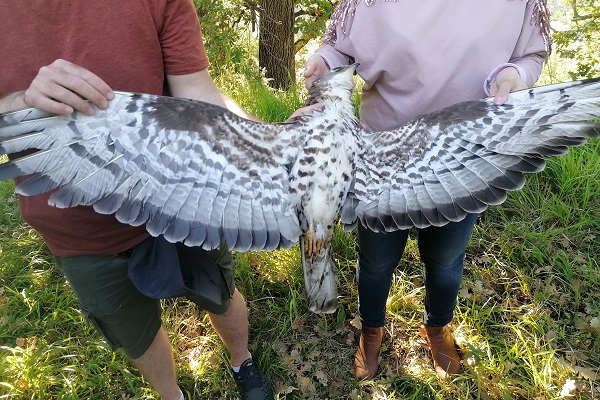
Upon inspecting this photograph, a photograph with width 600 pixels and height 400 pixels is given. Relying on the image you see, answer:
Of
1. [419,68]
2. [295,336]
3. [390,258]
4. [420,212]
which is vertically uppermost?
[419,68]

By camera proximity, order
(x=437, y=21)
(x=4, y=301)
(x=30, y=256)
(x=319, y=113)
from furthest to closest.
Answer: (x=30, y=256) < (x=4, y=301) < (x=319, y=113) < (x=437, y=21)

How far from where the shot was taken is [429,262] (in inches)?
88.8

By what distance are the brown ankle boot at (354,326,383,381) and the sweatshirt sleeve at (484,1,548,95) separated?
59.8 inches

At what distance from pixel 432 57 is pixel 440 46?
51 millimetres

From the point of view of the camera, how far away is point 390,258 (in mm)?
2229

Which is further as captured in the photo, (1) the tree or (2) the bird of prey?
(1) the tree

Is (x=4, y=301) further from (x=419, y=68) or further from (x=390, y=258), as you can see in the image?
(x=419, y=68)

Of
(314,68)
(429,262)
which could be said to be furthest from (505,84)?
(429,262)

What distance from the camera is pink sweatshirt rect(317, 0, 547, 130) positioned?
5.64 ft

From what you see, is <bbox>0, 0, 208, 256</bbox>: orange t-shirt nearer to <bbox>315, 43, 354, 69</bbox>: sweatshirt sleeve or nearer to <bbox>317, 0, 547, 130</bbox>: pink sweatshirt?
<bbox>315, 43, 354, 69</bbox>: sweatshirt sleeve

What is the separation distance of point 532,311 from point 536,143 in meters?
1.54

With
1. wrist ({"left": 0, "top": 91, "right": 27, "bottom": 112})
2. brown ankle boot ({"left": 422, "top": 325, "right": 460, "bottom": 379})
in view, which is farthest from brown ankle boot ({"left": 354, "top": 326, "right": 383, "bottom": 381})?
wrist ({"left": 0, "top": 91, "right": 27, "bottom": 112})

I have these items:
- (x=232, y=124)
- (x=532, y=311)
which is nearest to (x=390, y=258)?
(x=232, y=124)

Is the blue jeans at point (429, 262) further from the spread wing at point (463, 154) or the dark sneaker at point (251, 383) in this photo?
the dark sneaker at point (251, 383)
